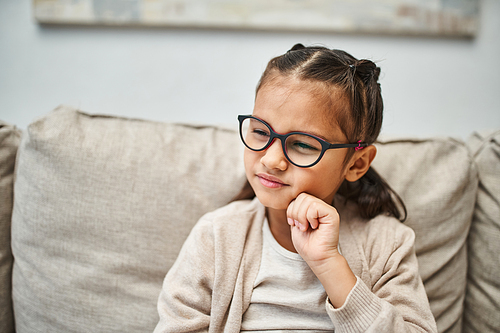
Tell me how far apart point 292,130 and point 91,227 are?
0.64 meters

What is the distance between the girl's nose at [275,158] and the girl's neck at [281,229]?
0.20 metres

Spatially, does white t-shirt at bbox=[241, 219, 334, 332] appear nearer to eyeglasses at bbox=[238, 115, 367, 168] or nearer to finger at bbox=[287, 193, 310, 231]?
finger at bbox=[287, 193, 310, 231]

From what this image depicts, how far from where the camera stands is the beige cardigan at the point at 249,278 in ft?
2.31

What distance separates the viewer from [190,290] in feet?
2.60

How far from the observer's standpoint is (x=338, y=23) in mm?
1305

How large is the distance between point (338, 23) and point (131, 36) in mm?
883

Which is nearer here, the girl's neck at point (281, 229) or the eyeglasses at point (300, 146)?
the eyeglasses at point (300, 146)

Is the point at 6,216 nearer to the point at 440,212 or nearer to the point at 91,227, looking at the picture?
the point at 91,227

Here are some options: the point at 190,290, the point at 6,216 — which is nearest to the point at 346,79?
the point at 190,290

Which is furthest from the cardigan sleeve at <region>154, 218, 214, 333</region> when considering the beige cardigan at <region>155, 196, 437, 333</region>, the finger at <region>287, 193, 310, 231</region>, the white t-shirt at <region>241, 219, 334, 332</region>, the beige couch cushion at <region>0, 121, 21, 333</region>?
the beige couch cushion at <region>0, 121, 21, 333</region>

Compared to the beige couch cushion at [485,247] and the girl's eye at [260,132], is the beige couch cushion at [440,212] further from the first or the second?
the girl's eye at [260,132]

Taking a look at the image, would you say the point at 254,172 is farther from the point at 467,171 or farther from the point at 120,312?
the point at 467,171

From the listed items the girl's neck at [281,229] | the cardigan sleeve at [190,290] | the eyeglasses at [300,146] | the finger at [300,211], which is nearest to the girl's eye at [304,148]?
the eyeglasses at [300,146]

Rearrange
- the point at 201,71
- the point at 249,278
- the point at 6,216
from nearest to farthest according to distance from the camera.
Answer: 1. the point at 249,278
2. the point at 6,216
3. the point at 201,71
